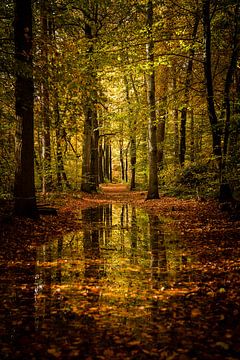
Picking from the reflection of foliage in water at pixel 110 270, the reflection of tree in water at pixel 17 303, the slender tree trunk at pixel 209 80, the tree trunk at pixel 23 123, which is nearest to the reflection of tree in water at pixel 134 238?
the reflection of foliage in water at pixel 110 270

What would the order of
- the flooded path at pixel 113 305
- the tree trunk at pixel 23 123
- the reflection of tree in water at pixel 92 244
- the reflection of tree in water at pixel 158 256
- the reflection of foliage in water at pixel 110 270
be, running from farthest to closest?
the tree trunk at pixel 23 123 < the reflection of tree in water at pixel 92 244 < the reflection of tree in water at pixel 158 256 < the reflection of foliage in water at pixel 110 270 < the flooded path at pixel 113 305

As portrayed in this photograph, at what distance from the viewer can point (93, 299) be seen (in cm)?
515

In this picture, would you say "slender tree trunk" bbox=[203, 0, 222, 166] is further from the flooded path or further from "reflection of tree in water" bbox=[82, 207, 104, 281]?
the flooded path

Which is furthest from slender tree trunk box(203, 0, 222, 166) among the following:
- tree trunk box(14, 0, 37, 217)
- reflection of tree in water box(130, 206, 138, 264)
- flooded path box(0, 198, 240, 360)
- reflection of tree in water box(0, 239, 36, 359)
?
reflection of tree in water box(0, 239, 36, 359)

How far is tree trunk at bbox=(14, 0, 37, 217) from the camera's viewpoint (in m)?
10.3

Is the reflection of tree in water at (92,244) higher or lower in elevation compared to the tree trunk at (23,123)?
lower

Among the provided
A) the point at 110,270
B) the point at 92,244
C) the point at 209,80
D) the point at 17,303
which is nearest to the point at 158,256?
the point at 110,270

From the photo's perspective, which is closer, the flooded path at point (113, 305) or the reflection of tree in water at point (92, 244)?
the flooded path at point (113, 305)

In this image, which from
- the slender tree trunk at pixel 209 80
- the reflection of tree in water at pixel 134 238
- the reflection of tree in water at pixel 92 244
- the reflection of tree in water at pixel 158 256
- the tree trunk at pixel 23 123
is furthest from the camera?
the slender tree trunk at pixel 209 80

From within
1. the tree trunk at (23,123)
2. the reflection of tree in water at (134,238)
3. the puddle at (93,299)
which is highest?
the tree trunk at (23,123)

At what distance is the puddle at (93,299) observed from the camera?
3.78 m

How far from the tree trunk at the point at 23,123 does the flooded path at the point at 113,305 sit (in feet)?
8.73

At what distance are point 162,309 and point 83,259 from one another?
9.89 feet

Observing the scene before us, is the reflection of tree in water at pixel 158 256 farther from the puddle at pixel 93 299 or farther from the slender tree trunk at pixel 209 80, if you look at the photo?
the slender tree trunk at pixel 209 80
